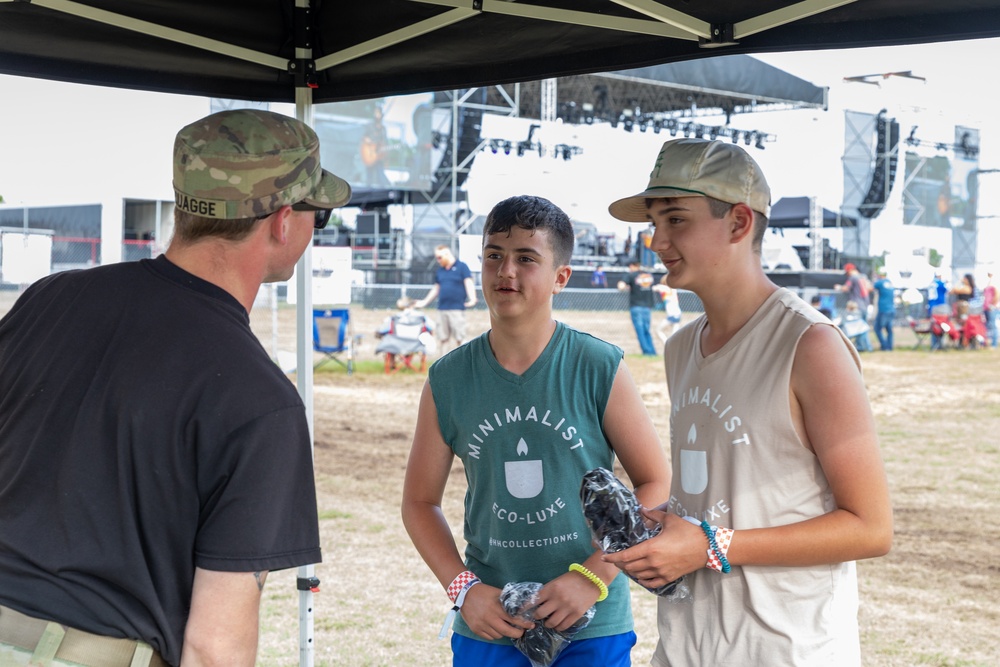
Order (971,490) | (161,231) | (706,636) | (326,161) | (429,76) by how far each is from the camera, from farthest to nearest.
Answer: (326,161), (161,231), (971,490), (429,76), (706,636)

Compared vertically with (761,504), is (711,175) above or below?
above

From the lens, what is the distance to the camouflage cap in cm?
155

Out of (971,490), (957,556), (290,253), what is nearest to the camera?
(290,253)

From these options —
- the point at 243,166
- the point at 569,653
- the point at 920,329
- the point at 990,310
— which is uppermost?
the point at 990,310

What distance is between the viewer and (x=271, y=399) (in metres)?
1.47

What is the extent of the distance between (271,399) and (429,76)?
2.08 m

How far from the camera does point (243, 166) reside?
5.13ft

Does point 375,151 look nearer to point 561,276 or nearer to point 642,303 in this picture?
point 642,303

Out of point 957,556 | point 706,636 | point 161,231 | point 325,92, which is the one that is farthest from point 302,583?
point 161,231

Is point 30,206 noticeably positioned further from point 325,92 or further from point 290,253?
point 290,253

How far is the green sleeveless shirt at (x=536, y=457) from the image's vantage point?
7.45 feet

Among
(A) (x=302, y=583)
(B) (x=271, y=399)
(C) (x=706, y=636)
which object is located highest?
(B) (x=271, y=399)

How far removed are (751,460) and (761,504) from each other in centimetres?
8

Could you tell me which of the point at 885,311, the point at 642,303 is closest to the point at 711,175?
the point at 642,303
